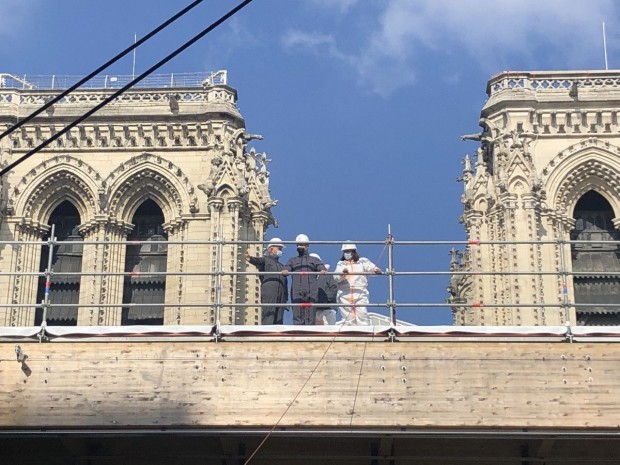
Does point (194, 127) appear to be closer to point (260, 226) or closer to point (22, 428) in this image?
point (260, 226)

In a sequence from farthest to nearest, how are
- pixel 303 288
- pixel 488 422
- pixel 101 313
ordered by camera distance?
1. pixel 101 313
2. pixel 303 288
3. pixel 488 422

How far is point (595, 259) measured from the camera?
125 feet

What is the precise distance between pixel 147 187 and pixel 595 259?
13.6 metres

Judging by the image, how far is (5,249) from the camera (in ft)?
127

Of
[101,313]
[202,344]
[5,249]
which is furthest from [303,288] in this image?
[5,249]

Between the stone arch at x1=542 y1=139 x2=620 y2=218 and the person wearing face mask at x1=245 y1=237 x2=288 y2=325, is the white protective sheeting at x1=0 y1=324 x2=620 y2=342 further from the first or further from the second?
the stone arch at x1=542 y1=139 x2=620 y2=218

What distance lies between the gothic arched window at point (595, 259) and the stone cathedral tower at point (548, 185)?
29 mm

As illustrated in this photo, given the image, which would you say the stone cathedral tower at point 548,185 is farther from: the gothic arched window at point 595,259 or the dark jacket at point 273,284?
the dark jacket at point 273,284

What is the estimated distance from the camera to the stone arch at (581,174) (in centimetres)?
3828

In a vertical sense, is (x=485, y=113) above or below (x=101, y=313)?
above

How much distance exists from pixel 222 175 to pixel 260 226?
2.08 m

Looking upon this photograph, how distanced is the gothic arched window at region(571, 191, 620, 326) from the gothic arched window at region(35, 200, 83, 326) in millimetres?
14537

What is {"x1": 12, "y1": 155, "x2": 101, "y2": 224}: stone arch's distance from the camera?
39.2 meters

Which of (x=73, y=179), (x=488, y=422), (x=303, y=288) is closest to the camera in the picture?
(x=488, y=422)
